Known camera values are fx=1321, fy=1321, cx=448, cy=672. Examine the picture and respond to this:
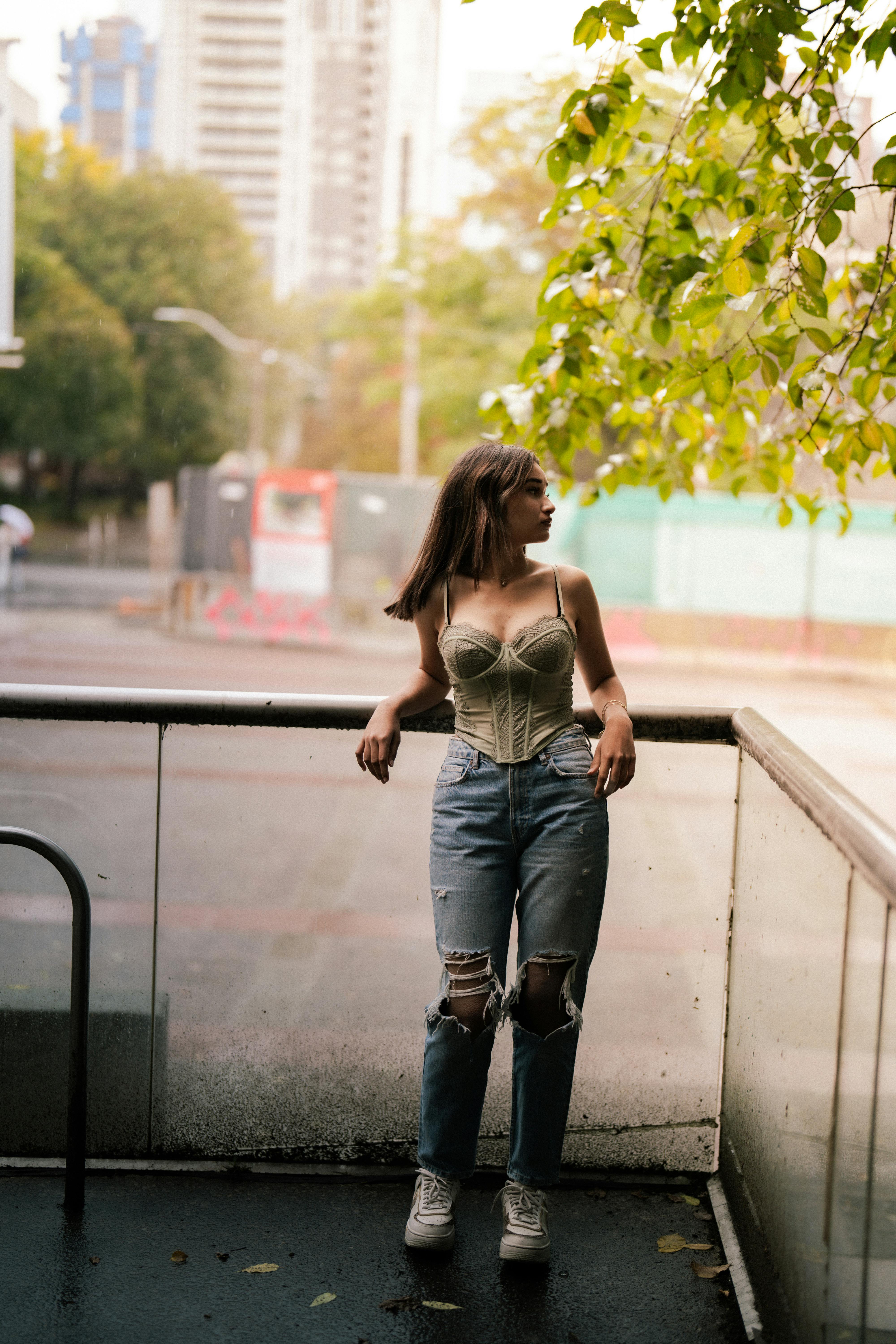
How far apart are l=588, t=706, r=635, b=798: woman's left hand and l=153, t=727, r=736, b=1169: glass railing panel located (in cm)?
49

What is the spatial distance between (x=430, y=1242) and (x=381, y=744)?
108cm

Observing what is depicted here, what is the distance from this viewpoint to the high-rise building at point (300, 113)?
159 feet

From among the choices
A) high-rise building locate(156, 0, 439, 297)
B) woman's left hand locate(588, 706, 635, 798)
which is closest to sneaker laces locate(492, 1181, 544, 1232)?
woman's left hand locate(588, 706, 635, 798)

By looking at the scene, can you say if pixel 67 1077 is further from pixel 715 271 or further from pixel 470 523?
pixel 715 271

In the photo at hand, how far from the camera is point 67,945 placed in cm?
323

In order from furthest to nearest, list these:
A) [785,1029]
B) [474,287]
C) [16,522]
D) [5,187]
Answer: [16,522] → [474,287] → [5,187] → [785,1029]

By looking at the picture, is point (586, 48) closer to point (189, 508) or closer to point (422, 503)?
point (422, 503)

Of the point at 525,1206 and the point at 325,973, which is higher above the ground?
the point at 325,973

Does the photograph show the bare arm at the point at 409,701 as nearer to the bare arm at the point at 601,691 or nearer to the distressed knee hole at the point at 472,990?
the bare arm at the point at 601,691

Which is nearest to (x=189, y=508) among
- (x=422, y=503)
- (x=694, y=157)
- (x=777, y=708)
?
(x=422, y=503)

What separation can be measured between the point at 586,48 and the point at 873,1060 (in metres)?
2.37

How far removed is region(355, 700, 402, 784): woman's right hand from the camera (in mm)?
2873

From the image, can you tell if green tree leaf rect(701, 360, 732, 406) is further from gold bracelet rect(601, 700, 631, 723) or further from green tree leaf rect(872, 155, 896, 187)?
gold bracelet rect(601, 700, 631, 723)

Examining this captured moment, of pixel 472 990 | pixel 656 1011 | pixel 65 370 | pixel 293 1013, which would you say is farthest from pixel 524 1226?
pixel 65 370
